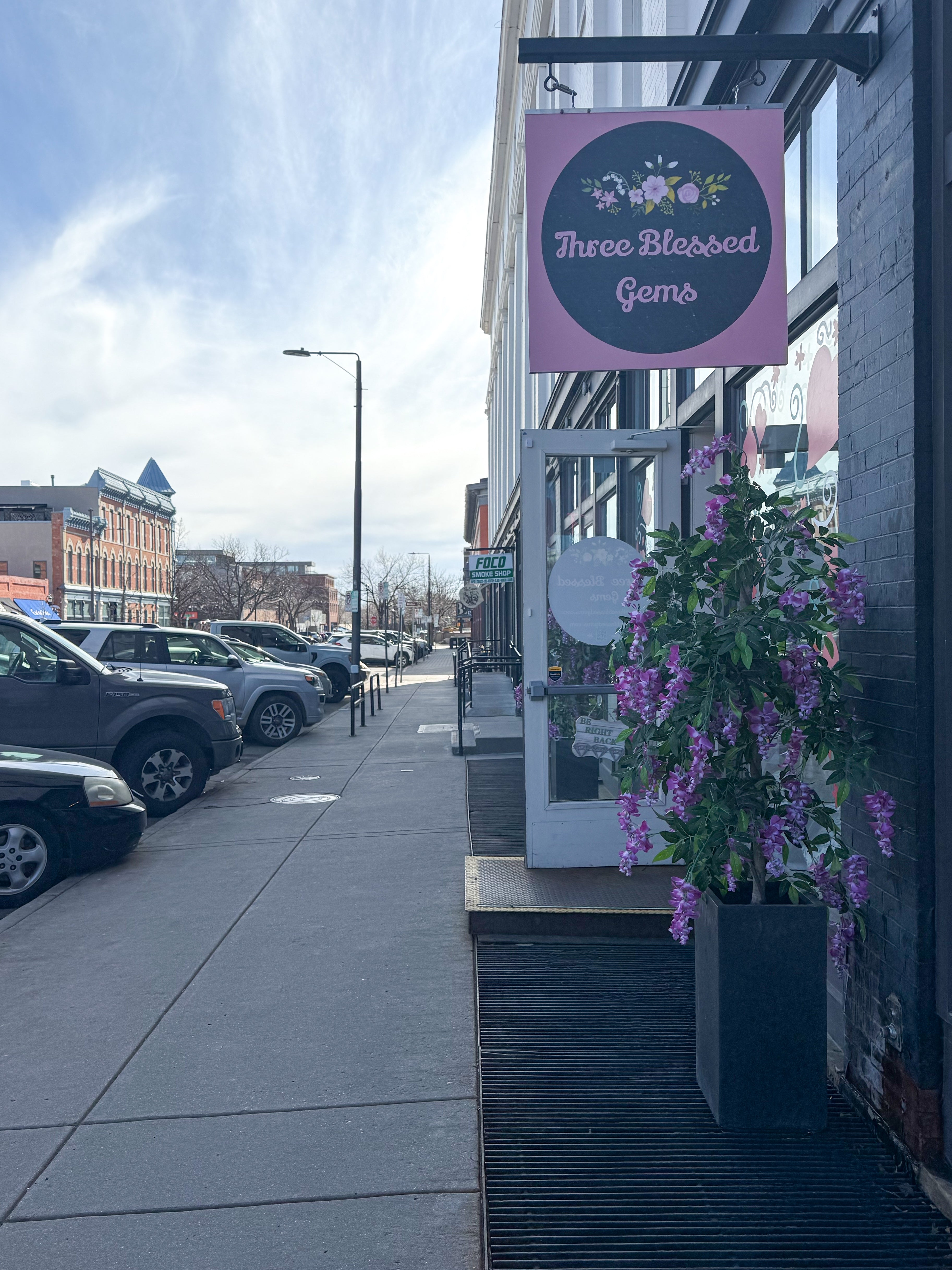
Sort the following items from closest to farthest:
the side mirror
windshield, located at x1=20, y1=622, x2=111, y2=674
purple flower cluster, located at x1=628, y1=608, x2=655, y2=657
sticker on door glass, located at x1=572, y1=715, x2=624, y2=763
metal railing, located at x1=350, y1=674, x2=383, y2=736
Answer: purple flower cluster, located at x1=628, y1=608, x2=655, y2=657
sticker on door glass, located at x1=572, y1=715, x2=624, y2=763
the side mirror
windshield, located at x1=20, y1=622, x2=111, y2=674
metal railing, located at x1=350, y1=674, x2=383, y2=736

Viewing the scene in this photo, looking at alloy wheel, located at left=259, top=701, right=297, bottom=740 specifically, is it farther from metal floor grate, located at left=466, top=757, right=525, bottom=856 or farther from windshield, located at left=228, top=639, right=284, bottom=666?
metal floor grate, located at left=466, top=757, right=525, bottom=856

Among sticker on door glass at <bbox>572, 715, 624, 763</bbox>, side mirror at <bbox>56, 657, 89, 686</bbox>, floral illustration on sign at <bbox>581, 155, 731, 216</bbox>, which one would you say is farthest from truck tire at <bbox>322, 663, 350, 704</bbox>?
floral illustration on sign at <bbox>581, 155, 731, 216</bbox>

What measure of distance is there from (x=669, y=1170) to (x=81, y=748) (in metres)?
7.36

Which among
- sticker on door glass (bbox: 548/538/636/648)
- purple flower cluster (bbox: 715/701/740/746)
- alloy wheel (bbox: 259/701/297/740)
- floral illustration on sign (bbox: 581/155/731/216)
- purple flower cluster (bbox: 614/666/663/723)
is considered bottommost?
alloy wheel (bbox: 259/701/297/740)

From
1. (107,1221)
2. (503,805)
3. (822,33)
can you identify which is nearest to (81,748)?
(503,805)

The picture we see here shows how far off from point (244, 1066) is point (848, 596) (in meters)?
2.86

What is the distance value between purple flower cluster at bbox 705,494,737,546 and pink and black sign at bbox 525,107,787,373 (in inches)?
42.7

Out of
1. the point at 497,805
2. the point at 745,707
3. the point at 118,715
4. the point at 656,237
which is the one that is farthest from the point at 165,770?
the point at 745,707

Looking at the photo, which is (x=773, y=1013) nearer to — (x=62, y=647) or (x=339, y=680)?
(x=62, y=647)

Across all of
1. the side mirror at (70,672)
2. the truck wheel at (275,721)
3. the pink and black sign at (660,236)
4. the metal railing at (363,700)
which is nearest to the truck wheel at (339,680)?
the metal railing at (363,700)

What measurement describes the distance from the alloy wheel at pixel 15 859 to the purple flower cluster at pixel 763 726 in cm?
516

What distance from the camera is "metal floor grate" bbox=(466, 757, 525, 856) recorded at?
7.28 meters

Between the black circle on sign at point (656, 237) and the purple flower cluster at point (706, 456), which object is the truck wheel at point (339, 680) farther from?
the purple flower cluster at point (706, 456)

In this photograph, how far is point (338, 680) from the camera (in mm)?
24266
